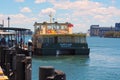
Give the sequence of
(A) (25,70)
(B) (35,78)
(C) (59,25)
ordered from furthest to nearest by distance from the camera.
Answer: (C) (59,25)
(B) (35,78)
(A) (25,70)

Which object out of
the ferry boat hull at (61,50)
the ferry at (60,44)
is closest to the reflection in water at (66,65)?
the ferry boat hull at (61,50)

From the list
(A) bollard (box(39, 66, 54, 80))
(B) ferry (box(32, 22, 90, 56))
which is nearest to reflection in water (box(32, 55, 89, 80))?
(B) ferry (box(32, 22, 90, 56))

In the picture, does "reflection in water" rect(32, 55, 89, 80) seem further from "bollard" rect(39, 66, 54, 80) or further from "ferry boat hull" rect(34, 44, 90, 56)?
"bollard" rect(39, 66, 54, 80)

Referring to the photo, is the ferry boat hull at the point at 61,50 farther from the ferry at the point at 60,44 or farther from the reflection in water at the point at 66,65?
the reflection in water at the point at 66,65

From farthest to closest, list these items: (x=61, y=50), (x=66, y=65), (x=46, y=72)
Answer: (x=61, y=50), (x=66, y=65), (x=46, y=72)

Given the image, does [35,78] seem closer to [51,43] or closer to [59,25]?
[51,43]

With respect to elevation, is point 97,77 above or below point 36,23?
below

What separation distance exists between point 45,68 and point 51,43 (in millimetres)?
49594

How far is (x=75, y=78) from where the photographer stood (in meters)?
32.0

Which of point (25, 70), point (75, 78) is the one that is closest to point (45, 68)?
point (25, 70)

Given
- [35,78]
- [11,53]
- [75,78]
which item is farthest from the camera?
[75,78]

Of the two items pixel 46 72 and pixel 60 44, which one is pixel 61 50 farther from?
pixel 46 72

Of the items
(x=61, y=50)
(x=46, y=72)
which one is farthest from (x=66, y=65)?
(x=46, y=72)

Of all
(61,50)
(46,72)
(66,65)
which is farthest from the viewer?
(61,50)
